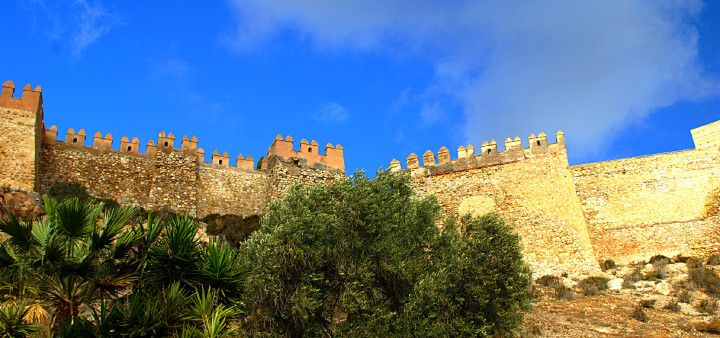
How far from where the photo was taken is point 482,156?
24953 millimetres

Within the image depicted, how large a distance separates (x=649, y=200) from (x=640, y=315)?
897 cm

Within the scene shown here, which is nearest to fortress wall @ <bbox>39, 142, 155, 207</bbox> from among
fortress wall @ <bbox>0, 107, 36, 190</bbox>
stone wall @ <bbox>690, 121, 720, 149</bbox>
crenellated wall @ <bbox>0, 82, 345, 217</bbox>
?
crenellated wall @ <bbox>0, 82, 345, 217</bbox>

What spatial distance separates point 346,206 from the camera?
45.2 ft

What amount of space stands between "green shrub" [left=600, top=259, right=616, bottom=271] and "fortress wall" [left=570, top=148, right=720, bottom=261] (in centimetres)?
36

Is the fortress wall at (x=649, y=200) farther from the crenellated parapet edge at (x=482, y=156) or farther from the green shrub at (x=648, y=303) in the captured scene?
the green shrub at (x=648, y=303)

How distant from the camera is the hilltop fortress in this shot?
21.7 meters

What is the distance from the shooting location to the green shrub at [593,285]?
18.9 m

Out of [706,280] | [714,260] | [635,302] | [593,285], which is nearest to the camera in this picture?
[635,302]

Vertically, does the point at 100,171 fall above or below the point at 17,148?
below

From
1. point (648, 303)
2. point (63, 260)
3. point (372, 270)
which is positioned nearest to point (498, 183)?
point (648, 303)

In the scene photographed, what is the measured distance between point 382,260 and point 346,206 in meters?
1.73

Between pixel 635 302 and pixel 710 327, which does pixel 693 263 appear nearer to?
pixel 635 302

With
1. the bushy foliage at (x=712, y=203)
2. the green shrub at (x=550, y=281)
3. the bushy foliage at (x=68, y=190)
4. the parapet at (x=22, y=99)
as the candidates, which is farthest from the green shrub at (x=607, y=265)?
the parapet at (x=22, y=99)

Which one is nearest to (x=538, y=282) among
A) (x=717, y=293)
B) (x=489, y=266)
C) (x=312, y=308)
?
(x=717, y=293)
